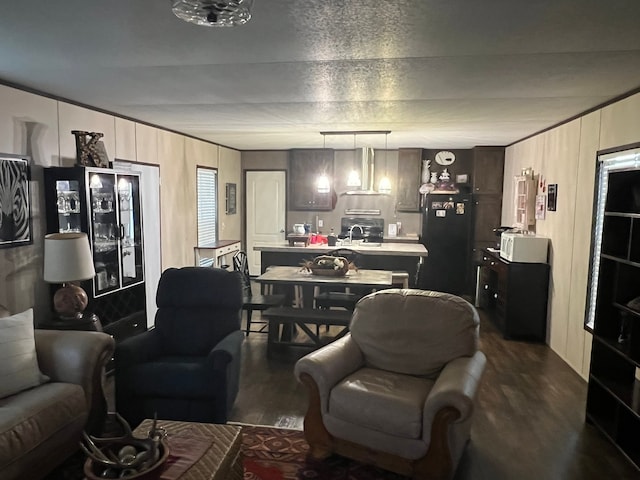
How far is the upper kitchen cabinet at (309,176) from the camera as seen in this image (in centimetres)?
803

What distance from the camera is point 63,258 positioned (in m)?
3.36

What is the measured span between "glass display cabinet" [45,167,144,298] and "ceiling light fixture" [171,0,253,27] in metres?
2.58

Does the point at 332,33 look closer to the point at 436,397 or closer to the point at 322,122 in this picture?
the point at 436,397

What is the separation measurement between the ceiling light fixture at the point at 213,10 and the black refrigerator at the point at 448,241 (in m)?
5.90

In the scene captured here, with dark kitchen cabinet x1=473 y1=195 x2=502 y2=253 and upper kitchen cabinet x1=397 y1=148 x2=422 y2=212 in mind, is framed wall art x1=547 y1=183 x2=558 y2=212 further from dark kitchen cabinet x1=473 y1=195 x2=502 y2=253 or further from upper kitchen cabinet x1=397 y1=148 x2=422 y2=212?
upper kitchen cabinet x1=397 y1=148 x2=422 y2=212

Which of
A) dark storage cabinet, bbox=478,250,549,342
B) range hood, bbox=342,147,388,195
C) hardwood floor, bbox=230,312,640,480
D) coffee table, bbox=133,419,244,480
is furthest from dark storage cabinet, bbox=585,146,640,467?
range hood, bbox=342,147,388,195

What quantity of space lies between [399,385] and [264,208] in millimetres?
6117

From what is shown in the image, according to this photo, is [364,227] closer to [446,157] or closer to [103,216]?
[446,157]

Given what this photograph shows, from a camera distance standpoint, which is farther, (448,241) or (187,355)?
(448,241)

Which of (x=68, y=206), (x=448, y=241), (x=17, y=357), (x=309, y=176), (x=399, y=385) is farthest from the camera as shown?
(x=309, y=176)

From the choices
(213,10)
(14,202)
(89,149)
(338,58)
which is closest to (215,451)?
(213,10)

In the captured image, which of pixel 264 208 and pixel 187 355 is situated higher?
pixel 264 208

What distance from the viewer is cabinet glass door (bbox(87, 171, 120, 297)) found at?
389 cm

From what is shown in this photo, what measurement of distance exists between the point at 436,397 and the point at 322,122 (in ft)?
11.4
